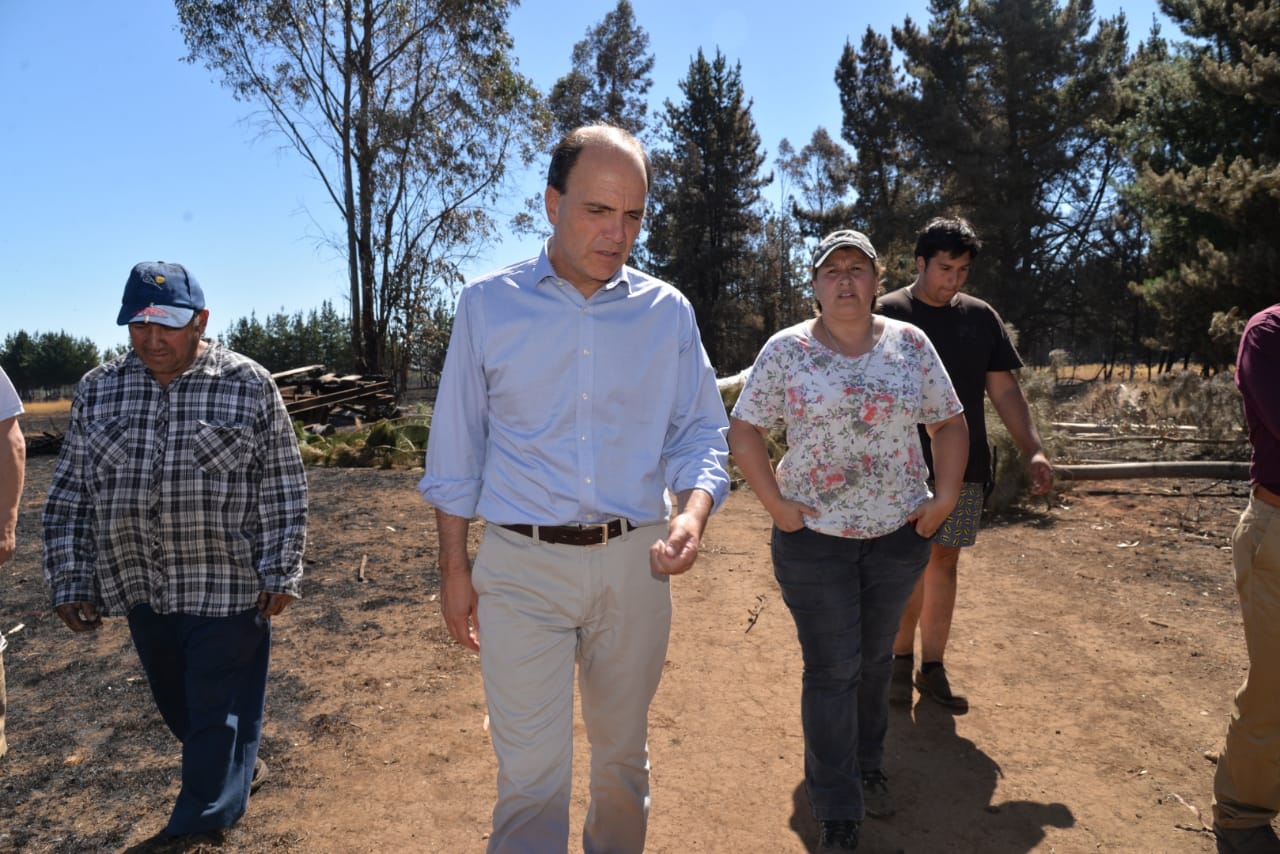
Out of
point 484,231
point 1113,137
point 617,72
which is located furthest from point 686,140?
point 1113,137

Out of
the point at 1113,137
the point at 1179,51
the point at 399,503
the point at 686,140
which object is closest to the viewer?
the point at 399,503

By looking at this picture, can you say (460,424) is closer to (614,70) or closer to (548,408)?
(548,408)

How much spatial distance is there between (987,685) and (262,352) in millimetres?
40940

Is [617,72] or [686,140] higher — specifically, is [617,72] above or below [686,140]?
above

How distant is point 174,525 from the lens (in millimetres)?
3039

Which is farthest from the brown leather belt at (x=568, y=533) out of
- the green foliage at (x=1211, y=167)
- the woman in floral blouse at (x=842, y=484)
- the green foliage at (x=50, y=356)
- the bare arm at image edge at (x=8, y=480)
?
the green foliage at (x=50, y=356)

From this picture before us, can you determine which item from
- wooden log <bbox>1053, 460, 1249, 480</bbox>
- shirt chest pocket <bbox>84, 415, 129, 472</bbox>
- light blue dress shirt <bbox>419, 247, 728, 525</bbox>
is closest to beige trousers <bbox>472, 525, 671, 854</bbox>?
light blue dress shirt <bbox>419, 247, 728, 525</bbox>

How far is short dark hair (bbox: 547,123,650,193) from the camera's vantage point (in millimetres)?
2309

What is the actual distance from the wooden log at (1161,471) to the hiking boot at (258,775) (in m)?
7.89

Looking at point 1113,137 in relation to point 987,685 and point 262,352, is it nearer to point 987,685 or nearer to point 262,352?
point 987,685

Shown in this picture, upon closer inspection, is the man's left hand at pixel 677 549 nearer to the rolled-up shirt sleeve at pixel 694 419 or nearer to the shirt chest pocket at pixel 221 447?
the rolled-up shirt sleeve at pixel 694 419

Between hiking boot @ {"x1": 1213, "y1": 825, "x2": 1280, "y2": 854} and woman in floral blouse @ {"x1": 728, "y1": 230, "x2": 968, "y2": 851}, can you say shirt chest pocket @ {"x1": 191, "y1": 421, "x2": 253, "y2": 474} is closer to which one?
woman in floral blouse @ {"x1": 728, "y1": 230, "x2": 968, "y2": 851}

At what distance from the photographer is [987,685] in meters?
4.47

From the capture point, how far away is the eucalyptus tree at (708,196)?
36500 mm
